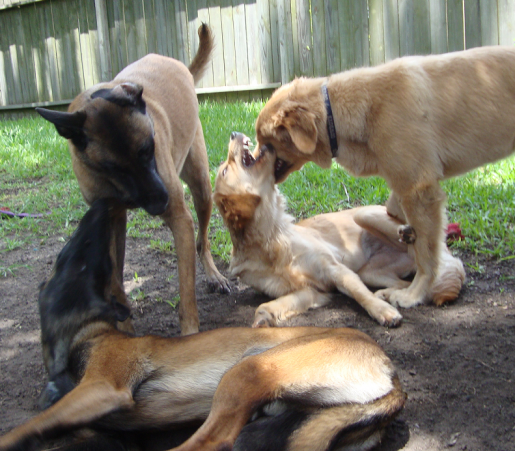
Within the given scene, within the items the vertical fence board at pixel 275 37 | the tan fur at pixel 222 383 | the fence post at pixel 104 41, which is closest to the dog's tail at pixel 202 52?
the tan fur at pixel 222 383

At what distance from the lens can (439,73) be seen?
12.4 feet

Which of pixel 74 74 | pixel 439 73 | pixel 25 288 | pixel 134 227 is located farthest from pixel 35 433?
pixel 74 74

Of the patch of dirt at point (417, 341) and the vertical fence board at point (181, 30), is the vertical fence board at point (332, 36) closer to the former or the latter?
the vertical fence board at point (181, 30)

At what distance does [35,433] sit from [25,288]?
2.67 meters

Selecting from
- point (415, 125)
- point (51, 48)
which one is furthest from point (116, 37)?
point (415, 125)

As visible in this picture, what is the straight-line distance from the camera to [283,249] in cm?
407

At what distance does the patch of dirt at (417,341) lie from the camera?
7.41 feet

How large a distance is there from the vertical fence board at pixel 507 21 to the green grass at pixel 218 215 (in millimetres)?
2480

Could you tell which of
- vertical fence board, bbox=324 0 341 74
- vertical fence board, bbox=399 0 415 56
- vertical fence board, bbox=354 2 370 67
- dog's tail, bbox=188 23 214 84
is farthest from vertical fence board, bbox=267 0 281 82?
dog's tail, bbox=188 23 214 84

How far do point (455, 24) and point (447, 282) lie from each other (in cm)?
574

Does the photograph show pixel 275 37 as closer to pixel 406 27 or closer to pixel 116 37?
pixel 406 27

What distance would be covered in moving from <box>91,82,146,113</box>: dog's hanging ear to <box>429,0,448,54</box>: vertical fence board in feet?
19.7

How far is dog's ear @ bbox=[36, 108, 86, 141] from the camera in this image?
3178 millimetres

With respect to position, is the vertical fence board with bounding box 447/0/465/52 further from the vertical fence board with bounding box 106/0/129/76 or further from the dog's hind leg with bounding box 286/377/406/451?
the dog's hind leg with bounding box 286/377/406/451
